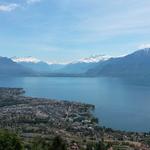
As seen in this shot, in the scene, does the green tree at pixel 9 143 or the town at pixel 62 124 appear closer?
the green tree at pixel 9 143

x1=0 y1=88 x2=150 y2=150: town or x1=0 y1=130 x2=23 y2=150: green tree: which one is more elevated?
x1=0 y1=130 x2=23 y2=150: green tree

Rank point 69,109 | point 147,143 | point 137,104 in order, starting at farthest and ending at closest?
point 137,104 → point 69,109 → point 147,143

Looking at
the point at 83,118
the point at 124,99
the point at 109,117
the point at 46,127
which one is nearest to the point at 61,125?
the point at 46,127

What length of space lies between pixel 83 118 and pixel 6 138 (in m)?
92.8

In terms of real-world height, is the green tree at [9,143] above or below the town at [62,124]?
above

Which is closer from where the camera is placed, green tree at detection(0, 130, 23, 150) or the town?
green tree at detection(0, 130, 23, 150)

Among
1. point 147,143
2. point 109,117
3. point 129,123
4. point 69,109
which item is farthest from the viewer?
point 69,109

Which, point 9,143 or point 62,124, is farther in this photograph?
point 62,124

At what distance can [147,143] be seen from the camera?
85.0 m

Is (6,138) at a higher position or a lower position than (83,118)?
higher

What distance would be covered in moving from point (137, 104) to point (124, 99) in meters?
20.4

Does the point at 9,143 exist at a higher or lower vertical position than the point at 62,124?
higher

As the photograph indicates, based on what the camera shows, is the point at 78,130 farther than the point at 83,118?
No

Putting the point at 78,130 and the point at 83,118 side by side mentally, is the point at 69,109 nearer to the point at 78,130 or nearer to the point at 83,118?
the point at 83,118
